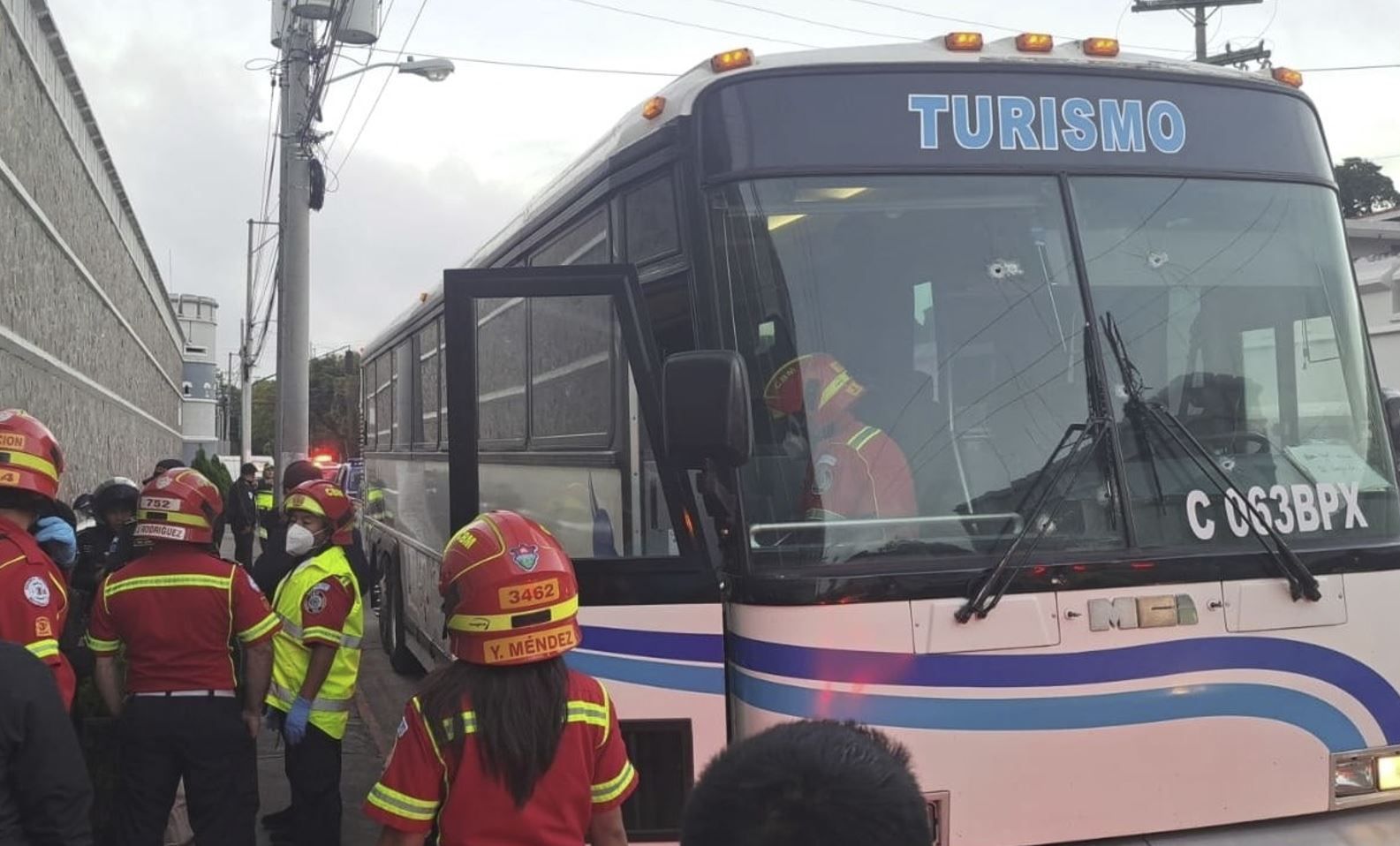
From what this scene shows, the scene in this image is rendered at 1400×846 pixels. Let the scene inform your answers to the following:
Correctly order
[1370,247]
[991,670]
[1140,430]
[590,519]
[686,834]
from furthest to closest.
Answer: [1370,247], [590,519], [1140,430], [991,670], [686,834]

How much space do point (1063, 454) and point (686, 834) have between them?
105 inches

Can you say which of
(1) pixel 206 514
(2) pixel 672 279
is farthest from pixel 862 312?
(1) pixel 206 514

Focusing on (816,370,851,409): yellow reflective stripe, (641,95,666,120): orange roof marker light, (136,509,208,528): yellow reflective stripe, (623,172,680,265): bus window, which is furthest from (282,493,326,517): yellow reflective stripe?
(816,370,851,409): yellow reflective stripe

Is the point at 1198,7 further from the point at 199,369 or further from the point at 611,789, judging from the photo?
the point at 199,369

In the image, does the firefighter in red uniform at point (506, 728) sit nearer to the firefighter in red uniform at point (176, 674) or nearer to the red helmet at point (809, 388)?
the red helmet at point (809, 388)

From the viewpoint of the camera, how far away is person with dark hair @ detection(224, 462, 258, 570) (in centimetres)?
1509

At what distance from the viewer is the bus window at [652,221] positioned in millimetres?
4070

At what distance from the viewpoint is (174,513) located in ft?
15.0

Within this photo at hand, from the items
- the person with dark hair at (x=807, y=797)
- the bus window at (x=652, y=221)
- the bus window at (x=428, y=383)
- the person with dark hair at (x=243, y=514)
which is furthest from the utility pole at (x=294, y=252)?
the person with dark hair at (x=807, y=797)

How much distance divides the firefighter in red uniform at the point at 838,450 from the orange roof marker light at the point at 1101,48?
148cm

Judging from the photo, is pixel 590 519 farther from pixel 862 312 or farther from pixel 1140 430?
pixel 1140 430

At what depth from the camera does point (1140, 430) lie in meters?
3.87

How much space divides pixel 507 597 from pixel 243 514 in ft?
44.3

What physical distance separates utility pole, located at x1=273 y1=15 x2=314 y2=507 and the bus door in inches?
434
